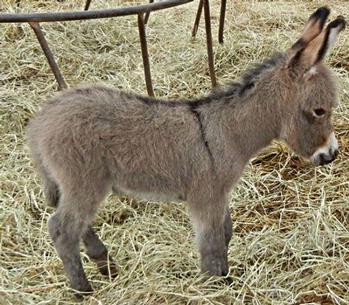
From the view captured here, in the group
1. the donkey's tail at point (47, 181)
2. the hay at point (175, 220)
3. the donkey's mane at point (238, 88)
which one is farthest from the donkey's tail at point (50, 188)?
the donkey's mane at point (238, 88)

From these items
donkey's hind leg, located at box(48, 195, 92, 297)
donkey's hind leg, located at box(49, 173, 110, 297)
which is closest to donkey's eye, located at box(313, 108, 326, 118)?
donkey's hind leg, located at box(49, 173, 110, 297)

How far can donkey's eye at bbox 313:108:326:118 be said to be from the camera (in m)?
2.52

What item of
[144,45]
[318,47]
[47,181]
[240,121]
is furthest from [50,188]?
[318,47]

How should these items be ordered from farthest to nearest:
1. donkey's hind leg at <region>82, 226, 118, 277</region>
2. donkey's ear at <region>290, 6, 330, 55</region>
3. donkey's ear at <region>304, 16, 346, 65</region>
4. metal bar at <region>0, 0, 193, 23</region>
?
metal bar at <region>0, 0, 193, 23</region> → donkey's hind leg at <region>82, 226, 118, 277</region> → donkey's ear at <region>290, 6, 330, 55</region> → donkey's ear at <region>304, 16, 346, 65</region>

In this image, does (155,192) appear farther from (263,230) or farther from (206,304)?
(263,230)

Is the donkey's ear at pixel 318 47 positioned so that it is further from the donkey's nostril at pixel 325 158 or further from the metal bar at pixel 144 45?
the metal bar at pixel 144 45

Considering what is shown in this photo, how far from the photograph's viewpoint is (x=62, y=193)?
2.44 meters

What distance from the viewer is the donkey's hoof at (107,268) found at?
2703 mm

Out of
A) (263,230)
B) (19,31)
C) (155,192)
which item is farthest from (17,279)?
(19,31)

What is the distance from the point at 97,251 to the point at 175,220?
0.59 metres

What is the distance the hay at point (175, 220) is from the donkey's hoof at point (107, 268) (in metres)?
0.03

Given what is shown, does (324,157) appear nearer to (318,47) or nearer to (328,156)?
(328,156)

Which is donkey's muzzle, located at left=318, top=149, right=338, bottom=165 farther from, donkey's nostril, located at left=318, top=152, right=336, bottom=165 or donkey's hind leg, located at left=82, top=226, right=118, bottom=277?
donkey's hind leg, located at left=82, top=226, right=118, bottom=277

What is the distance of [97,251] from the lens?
2.68m
